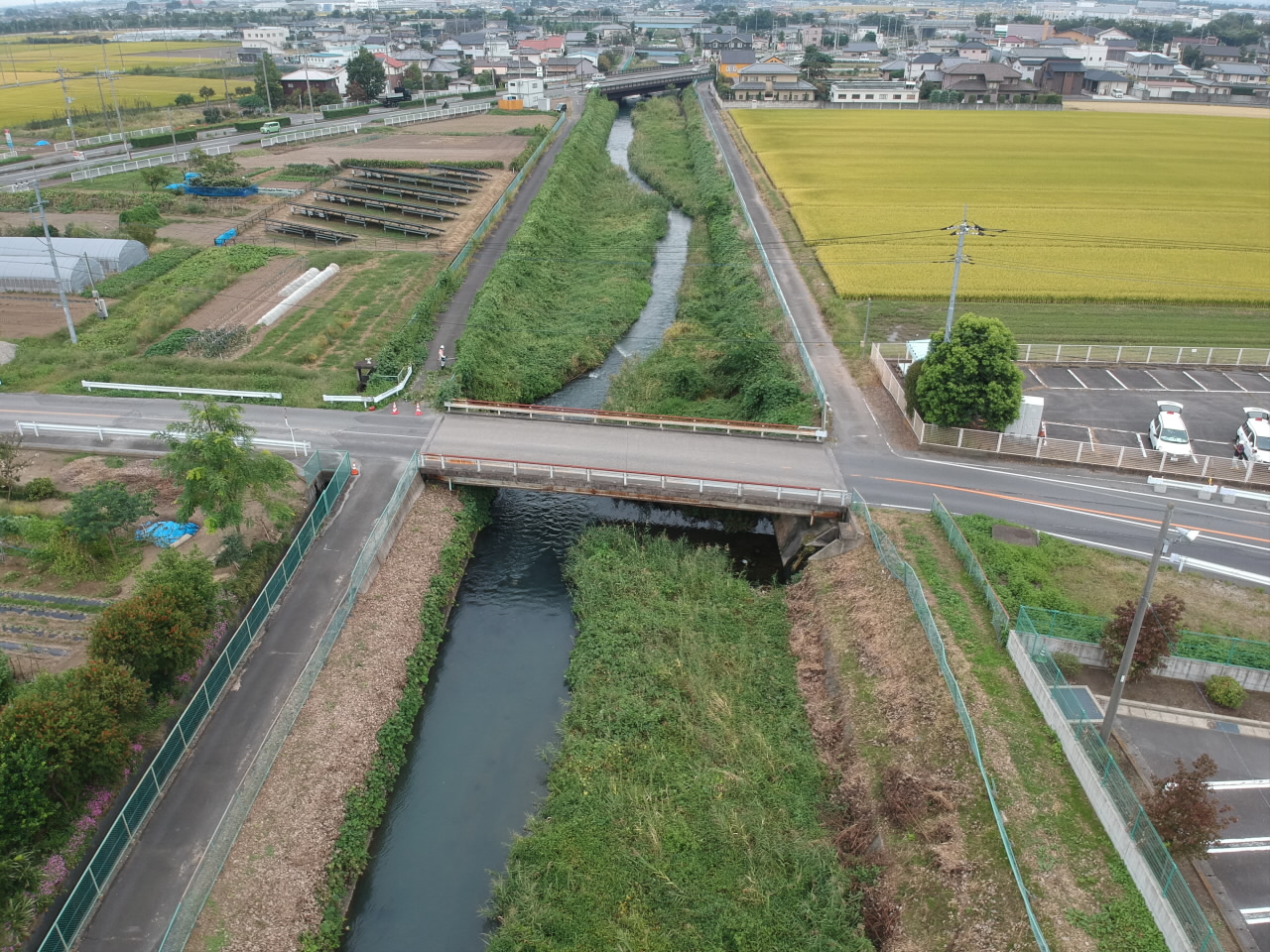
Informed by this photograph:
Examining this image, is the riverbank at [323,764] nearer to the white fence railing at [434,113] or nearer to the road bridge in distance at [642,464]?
the road bridge in distance at [642,464]

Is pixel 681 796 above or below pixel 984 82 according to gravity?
below

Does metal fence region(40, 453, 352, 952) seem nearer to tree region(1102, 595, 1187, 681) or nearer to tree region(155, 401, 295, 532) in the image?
tree region(155, 401, 295, 532)

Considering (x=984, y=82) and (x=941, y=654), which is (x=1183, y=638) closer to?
(x=941, y=654)

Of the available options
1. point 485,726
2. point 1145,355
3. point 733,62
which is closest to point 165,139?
point 485,726

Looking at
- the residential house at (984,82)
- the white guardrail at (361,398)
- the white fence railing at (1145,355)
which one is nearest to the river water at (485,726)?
the white guardrail at (361,398)

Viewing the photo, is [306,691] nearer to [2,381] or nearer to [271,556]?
[271,556]

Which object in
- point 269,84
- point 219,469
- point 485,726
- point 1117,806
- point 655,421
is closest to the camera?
point 1117,806

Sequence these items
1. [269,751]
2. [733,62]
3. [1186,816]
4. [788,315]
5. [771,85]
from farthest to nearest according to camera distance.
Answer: [733,62] < [771,85] < [788,315] < [269,751] < [1186,816]
